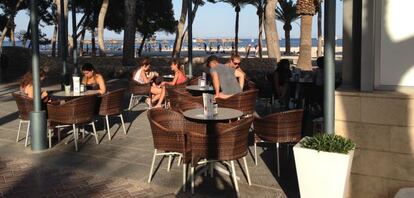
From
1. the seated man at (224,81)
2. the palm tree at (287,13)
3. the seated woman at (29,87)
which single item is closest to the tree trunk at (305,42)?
the seated man at (224,81)

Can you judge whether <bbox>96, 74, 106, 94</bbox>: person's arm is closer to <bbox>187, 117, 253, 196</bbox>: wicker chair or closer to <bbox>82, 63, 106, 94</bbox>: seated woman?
<bbox>82, 63, 106, 94</bbox>: seated woman

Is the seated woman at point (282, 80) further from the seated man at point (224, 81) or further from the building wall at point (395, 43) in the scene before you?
the building wall at point (395, 43)

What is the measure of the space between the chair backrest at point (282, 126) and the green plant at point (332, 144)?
48.7 inches

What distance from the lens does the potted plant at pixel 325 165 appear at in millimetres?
3508

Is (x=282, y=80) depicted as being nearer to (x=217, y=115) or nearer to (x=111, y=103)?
(x=111, y=103)

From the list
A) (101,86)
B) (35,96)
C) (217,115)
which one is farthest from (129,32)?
(217,115)

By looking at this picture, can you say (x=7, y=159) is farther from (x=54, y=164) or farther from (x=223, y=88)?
(x=223, y=88)

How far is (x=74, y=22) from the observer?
599 inches

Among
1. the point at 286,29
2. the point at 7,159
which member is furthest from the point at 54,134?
the point at 286,29

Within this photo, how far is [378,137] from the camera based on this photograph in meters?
3.79

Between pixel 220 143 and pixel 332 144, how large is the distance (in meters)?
1.12

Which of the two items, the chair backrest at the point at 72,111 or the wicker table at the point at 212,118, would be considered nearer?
the wicker table at the point at 212,118

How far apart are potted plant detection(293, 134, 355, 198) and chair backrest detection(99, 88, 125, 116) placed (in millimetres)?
3928

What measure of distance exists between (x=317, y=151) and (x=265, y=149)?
262 cm
